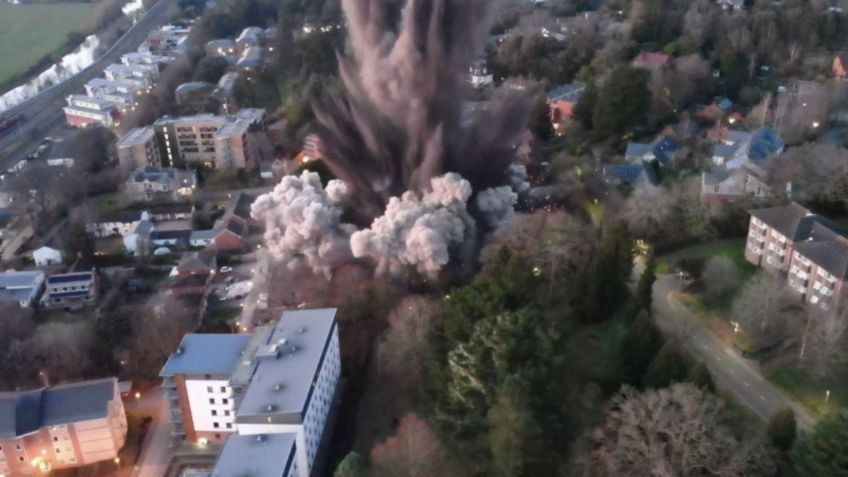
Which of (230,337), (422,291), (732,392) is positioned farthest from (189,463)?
(732,392)

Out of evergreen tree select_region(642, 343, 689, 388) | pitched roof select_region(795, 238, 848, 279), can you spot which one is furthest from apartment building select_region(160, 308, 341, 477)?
pitched roof select_region(795, 238, 848, 279)

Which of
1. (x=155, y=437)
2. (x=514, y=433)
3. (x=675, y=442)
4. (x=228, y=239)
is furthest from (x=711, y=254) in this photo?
(x=228, y=239)

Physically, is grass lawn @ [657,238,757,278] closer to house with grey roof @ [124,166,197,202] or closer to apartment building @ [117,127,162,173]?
house with grey roof @ [124,166,197,202]

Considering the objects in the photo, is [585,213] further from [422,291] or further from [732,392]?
[732,392]

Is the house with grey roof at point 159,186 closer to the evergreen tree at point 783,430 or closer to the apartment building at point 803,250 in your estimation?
the apartment building at point 803,250

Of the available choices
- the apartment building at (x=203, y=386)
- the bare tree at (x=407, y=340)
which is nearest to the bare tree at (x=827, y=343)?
the bare tree at (x=407, y=340)

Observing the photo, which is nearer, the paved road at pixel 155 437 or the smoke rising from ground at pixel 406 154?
the paved road at pixel 155 437
